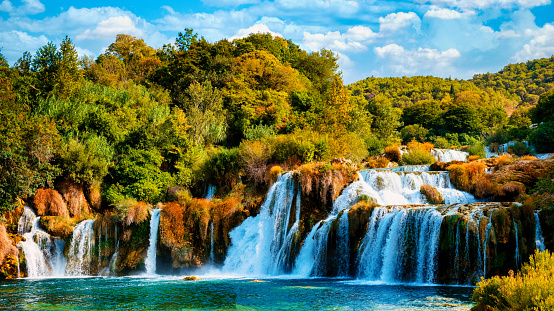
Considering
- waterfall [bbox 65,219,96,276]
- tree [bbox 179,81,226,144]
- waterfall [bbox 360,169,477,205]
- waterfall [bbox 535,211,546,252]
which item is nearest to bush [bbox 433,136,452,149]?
tree [bbox 179,81,226,144]

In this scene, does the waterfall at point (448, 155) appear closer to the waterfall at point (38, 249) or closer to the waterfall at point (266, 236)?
the waterfall at point (266, 236)

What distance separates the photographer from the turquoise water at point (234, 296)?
1609 centimetres

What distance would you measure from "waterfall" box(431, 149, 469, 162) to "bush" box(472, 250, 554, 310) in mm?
30287

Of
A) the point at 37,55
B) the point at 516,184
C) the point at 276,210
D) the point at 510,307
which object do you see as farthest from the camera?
the point at 37,55

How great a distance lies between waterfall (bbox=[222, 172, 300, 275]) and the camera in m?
27.7

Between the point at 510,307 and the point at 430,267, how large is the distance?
34.6 feet

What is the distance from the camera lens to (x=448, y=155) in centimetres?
4159

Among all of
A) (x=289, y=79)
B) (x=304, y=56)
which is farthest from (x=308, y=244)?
(x=304, y=56)

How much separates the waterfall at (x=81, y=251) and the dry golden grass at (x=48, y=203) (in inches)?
87.6

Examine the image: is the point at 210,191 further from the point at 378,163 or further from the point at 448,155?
the point at 448,155

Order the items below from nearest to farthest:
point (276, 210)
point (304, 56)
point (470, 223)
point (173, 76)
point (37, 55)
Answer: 1. point (470, 223)
2. point (276, 210)
3. point (37, 55)
4. point (173, 76)
5. point (304, 56)

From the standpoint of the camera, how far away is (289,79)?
166 ft

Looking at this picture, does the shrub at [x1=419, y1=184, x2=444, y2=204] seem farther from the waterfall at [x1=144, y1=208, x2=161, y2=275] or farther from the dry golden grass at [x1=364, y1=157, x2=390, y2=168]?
the waterfall at [x1=144, y1=208, x2=161, y2=275]

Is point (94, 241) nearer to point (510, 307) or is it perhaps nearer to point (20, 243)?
point (20, 243)
